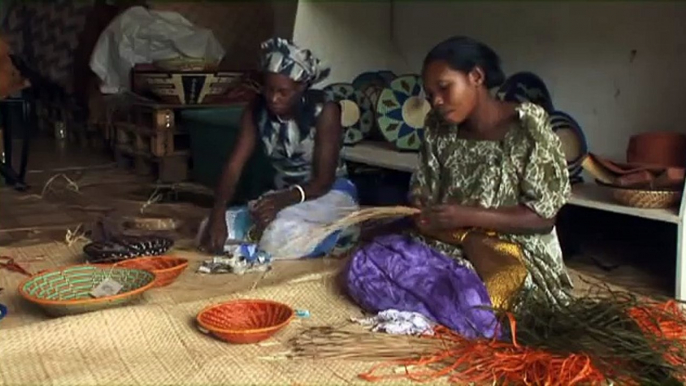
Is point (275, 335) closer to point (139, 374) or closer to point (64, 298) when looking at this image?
point (139, 374)

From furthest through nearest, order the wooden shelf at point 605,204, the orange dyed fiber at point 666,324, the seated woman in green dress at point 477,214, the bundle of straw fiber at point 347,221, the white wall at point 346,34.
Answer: the white wall at point 346,34 → the wooden shelf at point 605,204 → the bundle of straw fiber at point 347,221 → the seated woman in green dress at point 477,214 → the orange dyed fiber at point 666,324

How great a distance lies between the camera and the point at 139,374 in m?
2.08

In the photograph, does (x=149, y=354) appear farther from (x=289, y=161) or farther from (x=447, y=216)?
(x=289, y=161)

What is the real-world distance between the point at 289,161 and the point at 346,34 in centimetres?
151

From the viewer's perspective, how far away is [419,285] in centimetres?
242

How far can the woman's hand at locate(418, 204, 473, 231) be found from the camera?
237cm

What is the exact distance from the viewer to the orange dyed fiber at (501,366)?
77.0 inches

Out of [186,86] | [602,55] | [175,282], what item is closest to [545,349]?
[175,282]

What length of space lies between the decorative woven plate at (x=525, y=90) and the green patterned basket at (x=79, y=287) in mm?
1821

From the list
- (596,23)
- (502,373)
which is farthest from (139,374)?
(596,23)

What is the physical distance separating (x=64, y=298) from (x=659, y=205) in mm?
1843

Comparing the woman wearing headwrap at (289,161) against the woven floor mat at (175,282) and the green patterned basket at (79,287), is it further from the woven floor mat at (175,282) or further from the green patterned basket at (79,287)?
the green patterned basket at (79,287)

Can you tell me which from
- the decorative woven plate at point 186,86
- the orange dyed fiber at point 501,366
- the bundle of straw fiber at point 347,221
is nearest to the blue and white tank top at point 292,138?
the bundle of straw fiber at point 347,221

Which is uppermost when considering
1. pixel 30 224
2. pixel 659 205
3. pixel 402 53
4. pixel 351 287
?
pixel 402 53
